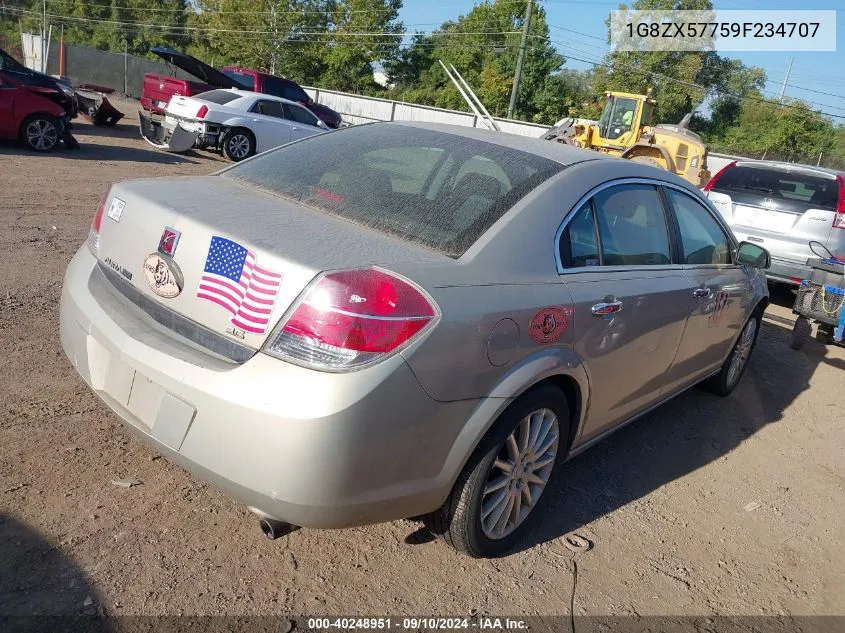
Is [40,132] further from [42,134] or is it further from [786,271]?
[786,271]

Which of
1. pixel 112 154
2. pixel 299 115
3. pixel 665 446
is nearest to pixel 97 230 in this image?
pixel 665 446

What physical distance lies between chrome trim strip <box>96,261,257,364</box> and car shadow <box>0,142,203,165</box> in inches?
383

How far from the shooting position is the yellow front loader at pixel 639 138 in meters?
15.1

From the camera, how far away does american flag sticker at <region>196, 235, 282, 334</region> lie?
7.14 ft

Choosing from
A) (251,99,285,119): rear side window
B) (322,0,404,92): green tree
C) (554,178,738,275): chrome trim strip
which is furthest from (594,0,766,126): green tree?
(554,178,738,275): chrome trim strip

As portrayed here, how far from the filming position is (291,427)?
2066 mm

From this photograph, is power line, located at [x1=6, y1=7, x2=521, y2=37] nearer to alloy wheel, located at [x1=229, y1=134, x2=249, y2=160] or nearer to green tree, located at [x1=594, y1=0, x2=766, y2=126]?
green tree, located at [x1=594, y1=0, x2=766, y2=126]

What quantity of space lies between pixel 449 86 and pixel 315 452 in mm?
53049

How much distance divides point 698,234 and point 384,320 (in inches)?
104

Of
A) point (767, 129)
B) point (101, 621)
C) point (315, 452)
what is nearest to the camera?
point (315, 452)

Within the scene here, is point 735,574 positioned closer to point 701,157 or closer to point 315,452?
point 315,452

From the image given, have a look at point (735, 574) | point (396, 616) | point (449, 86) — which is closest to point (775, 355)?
point (735, 574)

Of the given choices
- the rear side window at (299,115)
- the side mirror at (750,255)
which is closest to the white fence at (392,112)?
the rear side window at (299,115)

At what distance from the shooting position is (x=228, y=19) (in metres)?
53.3
